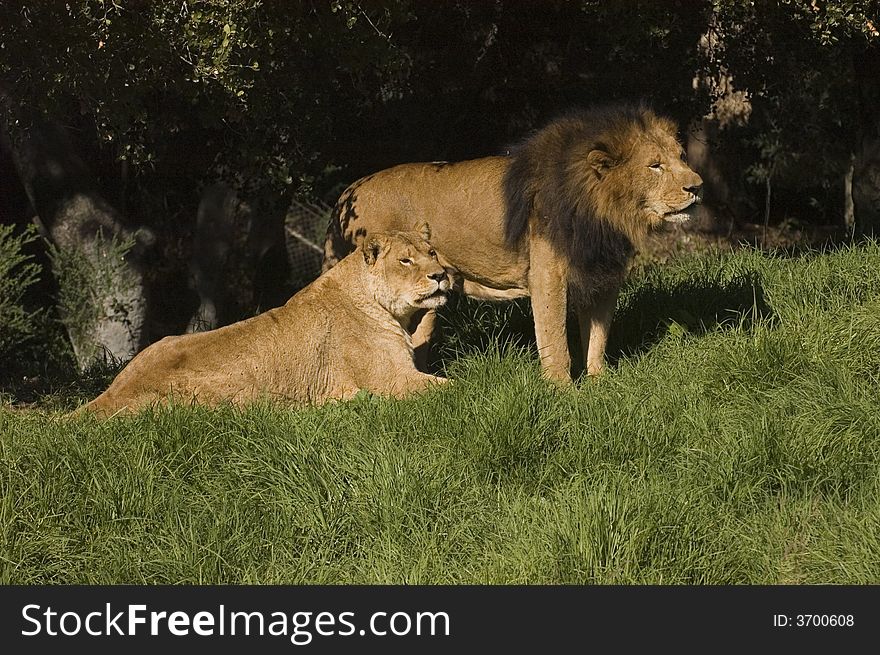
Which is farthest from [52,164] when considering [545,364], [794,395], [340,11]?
[794,395]

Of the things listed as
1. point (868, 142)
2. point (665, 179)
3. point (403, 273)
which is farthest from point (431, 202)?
point (868, 142)

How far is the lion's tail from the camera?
7.22 metres

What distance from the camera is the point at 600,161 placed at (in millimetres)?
7094

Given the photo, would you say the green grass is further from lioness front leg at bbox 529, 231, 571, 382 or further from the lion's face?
the lion's face

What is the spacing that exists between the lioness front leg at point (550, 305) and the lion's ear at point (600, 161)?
20.3 inches

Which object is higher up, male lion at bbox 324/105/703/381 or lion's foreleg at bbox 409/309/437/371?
male lion at bbox 324/105/703/381

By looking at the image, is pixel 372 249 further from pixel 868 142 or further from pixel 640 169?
pixel 868 142

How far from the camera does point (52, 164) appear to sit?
10.3 meters

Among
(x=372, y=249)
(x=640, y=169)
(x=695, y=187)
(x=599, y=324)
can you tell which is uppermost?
(x=640, y=169)

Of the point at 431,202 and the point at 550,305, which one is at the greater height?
the point at 431,202

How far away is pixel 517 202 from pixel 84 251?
4.73 metres

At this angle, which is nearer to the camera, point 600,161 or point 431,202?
point 600,161

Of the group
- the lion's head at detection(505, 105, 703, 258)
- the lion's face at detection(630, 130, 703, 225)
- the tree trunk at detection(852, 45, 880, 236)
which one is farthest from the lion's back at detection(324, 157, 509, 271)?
the tree trunk at detection(852, 45, 880, 236)

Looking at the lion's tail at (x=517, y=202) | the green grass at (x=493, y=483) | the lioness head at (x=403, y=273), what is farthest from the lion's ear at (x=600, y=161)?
the green grass at (x=493, y=483)
